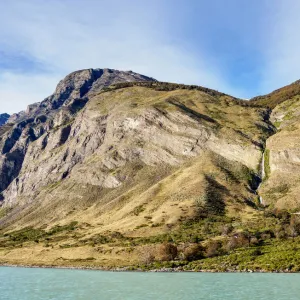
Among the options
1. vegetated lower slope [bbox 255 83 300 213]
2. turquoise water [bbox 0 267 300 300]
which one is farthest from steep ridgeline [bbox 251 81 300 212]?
turquoise water [bbox 0 267 300 300]

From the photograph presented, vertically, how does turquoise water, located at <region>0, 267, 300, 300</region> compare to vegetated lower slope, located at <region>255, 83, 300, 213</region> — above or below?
below

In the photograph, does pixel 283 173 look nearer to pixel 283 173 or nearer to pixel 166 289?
pixel 283 173

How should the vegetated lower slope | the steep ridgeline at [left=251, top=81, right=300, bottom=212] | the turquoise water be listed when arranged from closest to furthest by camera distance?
1. the turquoise water
2. the vegetated lower slope
3. the steep ridgeline at [left=251, top=81, right=300, bottom=212]

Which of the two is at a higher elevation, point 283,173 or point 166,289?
point 283,173

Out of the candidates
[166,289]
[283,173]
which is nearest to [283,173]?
[283,173]

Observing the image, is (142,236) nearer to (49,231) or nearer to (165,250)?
(165,250)

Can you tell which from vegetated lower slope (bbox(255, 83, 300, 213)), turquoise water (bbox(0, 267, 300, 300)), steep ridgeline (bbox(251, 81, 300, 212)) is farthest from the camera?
steep ridgeline (bbox(251, 81, 300, 212))

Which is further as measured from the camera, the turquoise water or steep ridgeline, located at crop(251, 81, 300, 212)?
steep ridgeline, located at crop(251, 81, 300, 212)

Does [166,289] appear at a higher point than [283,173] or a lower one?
lower

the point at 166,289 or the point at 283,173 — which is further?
the point at 283,173

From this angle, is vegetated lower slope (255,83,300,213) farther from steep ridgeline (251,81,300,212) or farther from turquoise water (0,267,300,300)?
turquoise water (0,267,300,300)

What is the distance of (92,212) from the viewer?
18800 cm

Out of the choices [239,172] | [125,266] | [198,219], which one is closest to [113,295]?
[125,266]

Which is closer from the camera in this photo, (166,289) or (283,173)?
(166,289)
